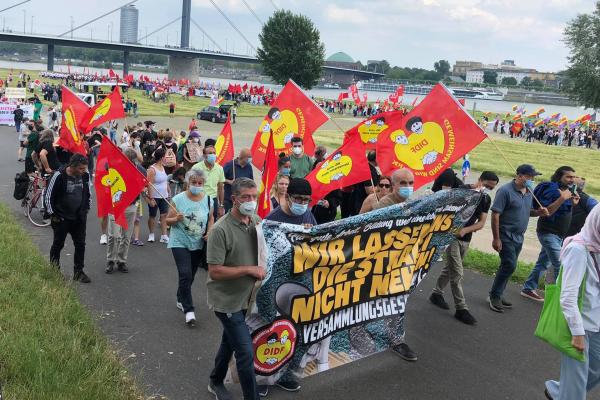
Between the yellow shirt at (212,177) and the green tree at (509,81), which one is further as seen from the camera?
the green tree at (509,81)

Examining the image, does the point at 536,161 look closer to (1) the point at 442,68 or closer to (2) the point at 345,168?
(2) the point at 345,168

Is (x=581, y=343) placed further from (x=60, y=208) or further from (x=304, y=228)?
(x=60, y=208)

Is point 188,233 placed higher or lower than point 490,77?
lower

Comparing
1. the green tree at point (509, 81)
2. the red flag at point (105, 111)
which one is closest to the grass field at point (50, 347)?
the red flag at point (105, 111)

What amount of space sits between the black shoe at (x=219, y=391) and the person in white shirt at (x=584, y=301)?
247 centimetres

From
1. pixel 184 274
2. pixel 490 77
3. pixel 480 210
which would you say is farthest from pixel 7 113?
pixel 490 77

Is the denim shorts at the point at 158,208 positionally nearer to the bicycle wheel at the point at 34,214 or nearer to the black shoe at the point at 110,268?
the black shoe at the point at 110,268

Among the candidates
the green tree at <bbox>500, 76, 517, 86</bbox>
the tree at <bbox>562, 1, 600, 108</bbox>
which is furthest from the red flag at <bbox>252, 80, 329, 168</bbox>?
the green tree at <bbox>500, 76, 517, 86</bbox>

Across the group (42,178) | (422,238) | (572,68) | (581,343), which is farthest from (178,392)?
(572,68)

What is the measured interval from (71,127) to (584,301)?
26.9 ft

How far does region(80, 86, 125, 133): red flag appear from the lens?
34.3 feet

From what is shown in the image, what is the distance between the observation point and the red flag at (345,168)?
22.9 feet

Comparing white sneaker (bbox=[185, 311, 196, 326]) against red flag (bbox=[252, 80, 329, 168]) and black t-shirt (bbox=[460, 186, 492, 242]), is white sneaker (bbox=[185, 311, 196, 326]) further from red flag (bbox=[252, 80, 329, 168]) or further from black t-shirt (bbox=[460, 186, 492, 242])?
red flag (bbox=[252, 80, 329, 168])

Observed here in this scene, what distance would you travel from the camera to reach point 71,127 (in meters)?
9.41
